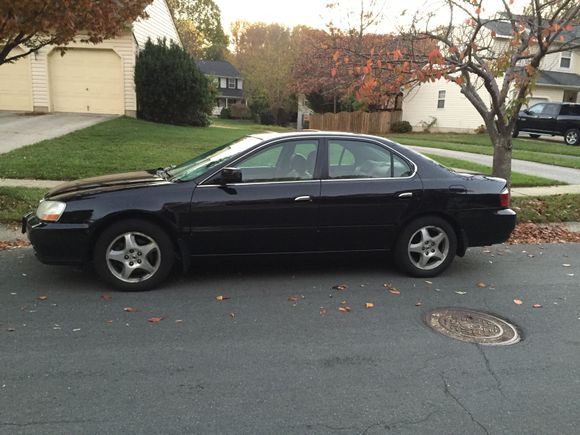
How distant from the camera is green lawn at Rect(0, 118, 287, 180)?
10.2 metres

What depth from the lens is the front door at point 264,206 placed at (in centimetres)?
507

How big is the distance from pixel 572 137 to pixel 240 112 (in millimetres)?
40080

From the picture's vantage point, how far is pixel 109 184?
17.1 feet

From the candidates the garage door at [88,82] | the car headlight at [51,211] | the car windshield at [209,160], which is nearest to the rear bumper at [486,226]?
the car windshield at [209,160]

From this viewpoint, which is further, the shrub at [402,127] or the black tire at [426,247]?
the shrub at [402,127]

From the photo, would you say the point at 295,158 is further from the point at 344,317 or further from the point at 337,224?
the point at 344,317

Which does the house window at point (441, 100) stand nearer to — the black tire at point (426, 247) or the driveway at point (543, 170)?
the driveway at point (543, 170)

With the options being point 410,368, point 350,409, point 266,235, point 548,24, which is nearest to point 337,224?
point 266,235

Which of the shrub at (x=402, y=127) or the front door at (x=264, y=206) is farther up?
the shrub at (x=402, y=127)

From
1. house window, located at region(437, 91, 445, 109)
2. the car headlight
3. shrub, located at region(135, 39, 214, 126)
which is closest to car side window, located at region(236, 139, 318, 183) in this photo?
the car headlight

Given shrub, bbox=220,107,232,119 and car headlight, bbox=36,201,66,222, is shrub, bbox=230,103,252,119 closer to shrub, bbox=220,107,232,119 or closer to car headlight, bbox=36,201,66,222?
shrub, bbox=220,107,232,119

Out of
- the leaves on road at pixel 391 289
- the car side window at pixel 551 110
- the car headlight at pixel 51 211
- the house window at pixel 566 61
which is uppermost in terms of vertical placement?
the house window at pixel 566 61

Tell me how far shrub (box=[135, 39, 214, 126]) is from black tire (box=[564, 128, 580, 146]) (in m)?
15.9

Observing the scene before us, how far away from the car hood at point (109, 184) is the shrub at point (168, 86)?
17.1 meters
